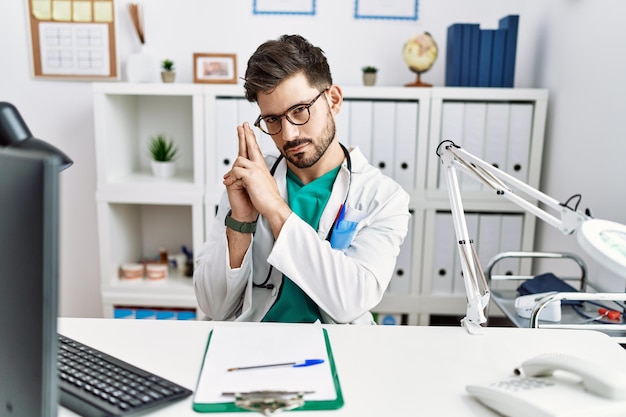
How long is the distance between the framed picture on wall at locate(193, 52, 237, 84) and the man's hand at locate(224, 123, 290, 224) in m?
1.11

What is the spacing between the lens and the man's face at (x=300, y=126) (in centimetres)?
147

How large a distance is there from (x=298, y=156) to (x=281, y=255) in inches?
12.7

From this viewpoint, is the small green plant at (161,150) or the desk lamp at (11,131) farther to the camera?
the small green plant at (161,150)

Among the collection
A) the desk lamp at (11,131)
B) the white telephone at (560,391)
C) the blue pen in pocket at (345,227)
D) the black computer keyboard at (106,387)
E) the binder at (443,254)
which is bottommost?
the binder at (443,254)

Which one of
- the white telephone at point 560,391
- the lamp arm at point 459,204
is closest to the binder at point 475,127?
the lamp arm at point 459,204

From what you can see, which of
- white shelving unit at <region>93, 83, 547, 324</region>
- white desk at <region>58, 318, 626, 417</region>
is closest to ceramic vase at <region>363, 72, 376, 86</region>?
white shelving unit at <region>93, 83, 547, 324</region>

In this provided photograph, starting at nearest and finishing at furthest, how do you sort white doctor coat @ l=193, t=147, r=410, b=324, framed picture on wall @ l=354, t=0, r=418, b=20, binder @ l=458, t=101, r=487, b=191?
white doctor coat @ l=193, t=147, r=410, b=324 < binder @ l=458, t=101, r=487, b=191 < framed picture on wall @ l=354, t=0, r=418, b=20

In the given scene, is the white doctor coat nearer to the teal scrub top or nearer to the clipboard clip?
the teal scrub top

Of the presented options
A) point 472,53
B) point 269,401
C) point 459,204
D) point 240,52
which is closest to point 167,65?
point 240,52

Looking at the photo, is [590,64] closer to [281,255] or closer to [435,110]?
[435,110]

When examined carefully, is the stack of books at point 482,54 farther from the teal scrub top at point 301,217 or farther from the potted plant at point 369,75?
the teal scrub top at point 301,217

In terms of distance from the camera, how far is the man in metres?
1.34

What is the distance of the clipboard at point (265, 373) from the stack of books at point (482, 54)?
1.54m

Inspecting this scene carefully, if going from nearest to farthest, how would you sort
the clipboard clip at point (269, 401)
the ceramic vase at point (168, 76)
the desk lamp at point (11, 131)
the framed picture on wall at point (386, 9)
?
1. the desk lamp at point (11, 131)
2. the clipboard clip at point (269, 401)
3. the ceramic vase at point (168, 76)
4. the framed picture on wall at point (386, 9)
